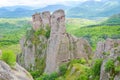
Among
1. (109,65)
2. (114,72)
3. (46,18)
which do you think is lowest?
(114,72)

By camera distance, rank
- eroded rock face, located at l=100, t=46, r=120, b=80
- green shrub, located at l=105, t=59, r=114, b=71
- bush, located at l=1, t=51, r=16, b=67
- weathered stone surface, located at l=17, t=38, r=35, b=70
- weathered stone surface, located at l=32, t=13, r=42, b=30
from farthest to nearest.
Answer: weathered stone surface, located at l=32, t=13, r=42, b=30
weathered stone surface, located at l=17, t=38, r=35, b=70
green shrub, located at l=105, t=59, r=114, b=71
eroded rock face, located at l=100, t=46, r=120, b=80
bush, located at l=1, t=51, r=16, b=67

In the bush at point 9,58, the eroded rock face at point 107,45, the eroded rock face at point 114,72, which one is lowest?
the eroded rock face at point 107,45

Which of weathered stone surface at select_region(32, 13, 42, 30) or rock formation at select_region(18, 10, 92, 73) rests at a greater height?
weathered stone surface at select_region(32, 13, 42, 30)

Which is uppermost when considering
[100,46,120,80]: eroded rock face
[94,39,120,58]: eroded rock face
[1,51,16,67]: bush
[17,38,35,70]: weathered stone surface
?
[1,51,16,67]: bush

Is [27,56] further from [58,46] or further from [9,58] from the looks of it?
[9,58]

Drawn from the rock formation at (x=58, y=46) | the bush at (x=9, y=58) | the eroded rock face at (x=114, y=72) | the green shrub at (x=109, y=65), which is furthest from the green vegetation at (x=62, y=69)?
the bush at (x=9, y=58)

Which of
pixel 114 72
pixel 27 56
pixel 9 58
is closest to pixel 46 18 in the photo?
pixel 27 56

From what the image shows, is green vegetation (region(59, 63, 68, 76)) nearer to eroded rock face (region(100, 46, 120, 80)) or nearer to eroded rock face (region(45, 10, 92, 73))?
eroded rock face (region(45, 10, 92, 73))

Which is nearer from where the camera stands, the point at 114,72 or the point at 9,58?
the point at 9,58

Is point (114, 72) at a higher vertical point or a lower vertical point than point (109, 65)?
lower

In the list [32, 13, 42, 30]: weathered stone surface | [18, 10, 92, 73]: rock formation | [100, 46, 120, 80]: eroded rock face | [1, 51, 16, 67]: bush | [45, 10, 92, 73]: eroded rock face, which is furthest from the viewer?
[32, 13, 42, 30]: weathered stone surface

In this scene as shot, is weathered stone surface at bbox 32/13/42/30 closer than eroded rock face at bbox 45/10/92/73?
No

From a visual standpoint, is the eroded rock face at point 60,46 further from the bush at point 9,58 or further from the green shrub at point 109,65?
the bush at point 9,58

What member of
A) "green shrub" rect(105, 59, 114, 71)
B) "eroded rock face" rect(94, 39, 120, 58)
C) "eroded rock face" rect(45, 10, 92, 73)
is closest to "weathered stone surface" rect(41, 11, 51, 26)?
"eroded rock face" rect(45, 10, 92, 73)
